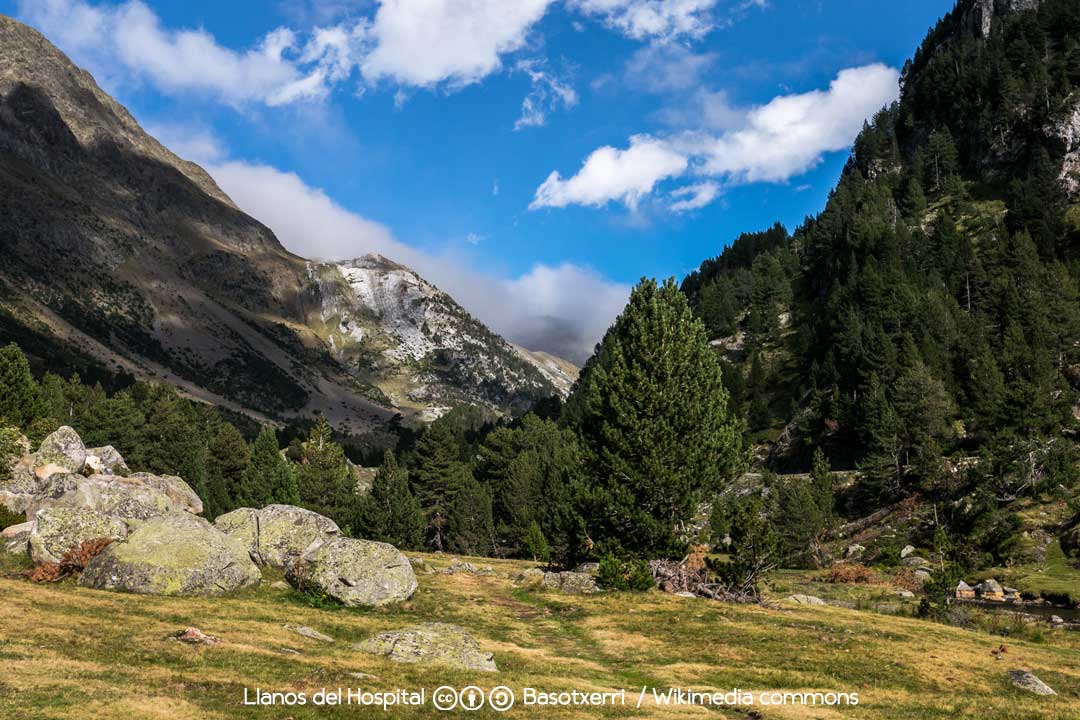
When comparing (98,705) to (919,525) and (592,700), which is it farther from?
(919,525)

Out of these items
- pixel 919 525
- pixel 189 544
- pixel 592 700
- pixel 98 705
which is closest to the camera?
pixel 98 705

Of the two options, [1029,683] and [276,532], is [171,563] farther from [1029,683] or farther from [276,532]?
[1029,683]

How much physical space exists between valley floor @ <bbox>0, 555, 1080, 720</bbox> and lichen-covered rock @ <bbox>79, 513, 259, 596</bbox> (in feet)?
4.16

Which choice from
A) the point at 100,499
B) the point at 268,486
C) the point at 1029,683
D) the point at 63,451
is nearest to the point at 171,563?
the point at 100,499

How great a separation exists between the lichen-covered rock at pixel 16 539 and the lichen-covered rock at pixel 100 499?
155 inches

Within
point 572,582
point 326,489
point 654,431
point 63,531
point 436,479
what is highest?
point 654,431

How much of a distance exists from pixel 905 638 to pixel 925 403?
229 ft

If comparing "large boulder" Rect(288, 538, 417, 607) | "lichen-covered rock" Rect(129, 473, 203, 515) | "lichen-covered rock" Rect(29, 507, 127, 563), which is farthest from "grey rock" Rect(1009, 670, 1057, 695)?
"lichen-covered rock" Rect(129, 473, 203, 515)

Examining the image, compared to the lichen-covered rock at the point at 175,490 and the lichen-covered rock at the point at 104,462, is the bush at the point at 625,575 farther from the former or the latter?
the lichen-covered rock at the point at 104,462

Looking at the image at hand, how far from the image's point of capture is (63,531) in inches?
1357

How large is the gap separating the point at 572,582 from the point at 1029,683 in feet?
85.3

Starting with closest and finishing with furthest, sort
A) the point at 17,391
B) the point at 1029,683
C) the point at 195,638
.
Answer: the point at 195,638, the point at 1029,683, the point at 17,391

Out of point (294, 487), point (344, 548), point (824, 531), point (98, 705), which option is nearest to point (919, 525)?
point (824, 531)

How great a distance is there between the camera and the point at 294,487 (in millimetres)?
81438
